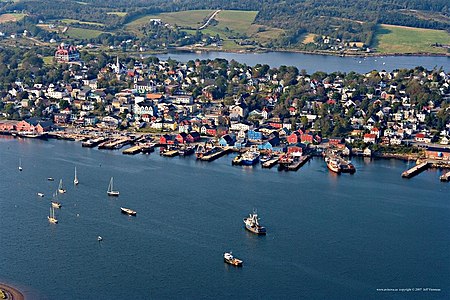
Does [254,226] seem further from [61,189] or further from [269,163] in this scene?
[269,163]

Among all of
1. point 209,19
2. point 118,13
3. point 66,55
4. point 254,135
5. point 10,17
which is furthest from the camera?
point 118,13

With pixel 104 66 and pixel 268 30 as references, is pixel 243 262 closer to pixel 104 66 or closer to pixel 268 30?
pixel 104 66

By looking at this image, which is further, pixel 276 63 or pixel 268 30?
pixel 268 30

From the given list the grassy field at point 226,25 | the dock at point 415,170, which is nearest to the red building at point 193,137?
the dock at point 415,170

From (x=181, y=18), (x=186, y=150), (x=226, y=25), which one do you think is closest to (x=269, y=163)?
(x=186, y=150)

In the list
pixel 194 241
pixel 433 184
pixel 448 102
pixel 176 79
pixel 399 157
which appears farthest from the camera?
pixel 176 79

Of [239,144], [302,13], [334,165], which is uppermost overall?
[302,13]

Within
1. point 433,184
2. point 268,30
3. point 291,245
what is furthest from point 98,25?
point 291,245
